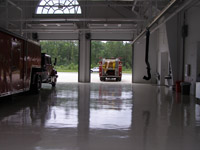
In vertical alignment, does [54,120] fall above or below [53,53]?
below

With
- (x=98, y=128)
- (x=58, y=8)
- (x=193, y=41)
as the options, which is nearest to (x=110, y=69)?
(x=58, y=8)

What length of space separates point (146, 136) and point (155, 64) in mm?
16206

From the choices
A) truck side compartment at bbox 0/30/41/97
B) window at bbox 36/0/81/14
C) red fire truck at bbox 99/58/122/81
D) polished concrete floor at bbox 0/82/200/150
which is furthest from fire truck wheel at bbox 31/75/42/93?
red fire truck at bbox 99/58/122/81

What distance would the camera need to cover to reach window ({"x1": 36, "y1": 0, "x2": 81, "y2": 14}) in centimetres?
2036

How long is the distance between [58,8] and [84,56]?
451 cm

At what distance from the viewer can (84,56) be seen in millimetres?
21125

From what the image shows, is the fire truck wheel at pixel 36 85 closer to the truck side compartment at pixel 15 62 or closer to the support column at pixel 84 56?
the truck side compartment at pixel 15 62

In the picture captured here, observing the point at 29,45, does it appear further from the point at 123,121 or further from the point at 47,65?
the point at 123,121

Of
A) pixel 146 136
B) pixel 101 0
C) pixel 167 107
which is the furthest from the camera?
pixel 101 0

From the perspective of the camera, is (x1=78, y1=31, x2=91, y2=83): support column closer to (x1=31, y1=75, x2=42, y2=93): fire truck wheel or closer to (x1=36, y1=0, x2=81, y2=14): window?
(x1=36, y1=0, x2=81, y2=14): window

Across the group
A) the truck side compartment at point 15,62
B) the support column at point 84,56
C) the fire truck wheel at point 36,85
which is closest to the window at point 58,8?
the support column at point 84,56

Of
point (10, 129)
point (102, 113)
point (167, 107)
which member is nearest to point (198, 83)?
point (167, 107)

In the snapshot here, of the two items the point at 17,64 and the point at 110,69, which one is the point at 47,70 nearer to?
the point at 17,64

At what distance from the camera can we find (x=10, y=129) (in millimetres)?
5387
